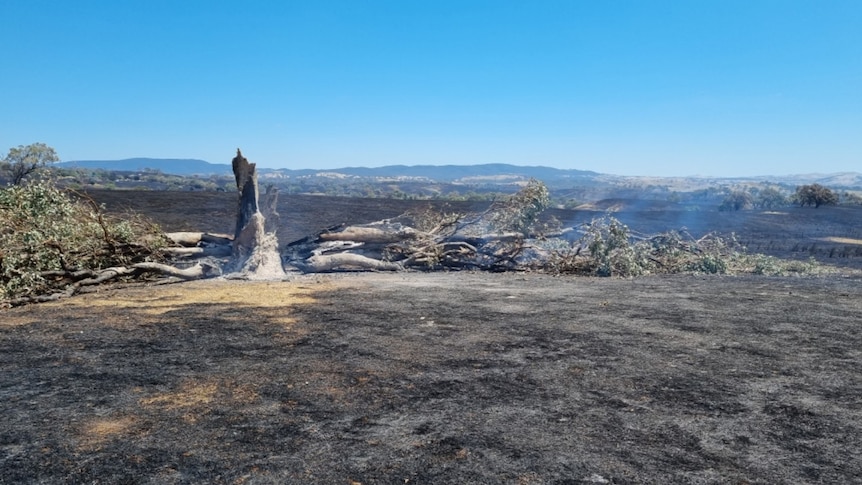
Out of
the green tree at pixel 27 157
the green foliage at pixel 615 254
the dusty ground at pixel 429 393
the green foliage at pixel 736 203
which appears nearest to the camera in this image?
the dusty ground at pixel 429 393

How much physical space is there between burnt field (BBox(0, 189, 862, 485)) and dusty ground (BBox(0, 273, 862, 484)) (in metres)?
0.02

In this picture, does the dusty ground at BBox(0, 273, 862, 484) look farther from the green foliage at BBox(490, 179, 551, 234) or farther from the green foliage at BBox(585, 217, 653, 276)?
the green foliage at BBox(490, 179, 551, 234)

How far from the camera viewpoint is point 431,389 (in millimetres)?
4793

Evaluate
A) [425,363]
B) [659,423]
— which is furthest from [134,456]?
[659,423]

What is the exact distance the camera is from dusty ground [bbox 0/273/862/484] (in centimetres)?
345

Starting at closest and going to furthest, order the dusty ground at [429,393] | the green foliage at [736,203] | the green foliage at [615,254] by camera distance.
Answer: the dusty ground at [429,393] → the green foliage at [615,254] → the green foliage at [736,203]

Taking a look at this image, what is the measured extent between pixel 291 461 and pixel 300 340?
9.83 feet

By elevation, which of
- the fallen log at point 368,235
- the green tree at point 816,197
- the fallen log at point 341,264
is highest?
the green tree at point 816,197

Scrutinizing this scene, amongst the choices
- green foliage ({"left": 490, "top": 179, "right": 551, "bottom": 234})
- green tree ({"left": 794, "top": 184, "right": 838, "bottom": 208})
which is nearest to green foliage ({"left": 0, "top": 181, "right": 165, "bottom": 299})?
green foliage ({"left": 490, "top": 179, "right": 551, "bottom": 234})

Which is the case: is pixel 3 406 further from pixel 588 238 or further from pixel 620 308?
pixel 588 238

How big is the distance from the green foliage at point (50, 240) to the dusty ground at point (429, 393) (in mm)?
1257

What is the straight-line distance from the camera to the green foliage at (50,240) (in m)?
8.93

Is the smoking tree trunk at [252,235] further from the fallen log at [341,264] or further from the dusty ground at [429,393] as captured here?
the dusty ground at [429,393]

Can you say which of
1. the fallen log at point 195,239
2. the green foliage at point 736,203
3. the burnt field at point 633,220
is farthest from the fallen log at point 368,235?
the green foliage at point 736,203
